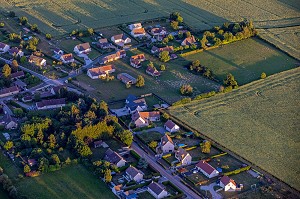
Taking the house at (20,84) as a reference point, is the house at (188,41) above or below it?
above

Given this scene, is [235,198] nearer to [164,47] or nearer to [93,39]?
[164,47]

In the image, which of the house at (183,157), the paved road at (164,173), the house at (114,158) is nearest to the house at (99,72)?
the paved road at (164,173)

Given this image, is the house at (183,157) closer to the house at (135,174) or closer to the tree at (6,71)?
the house at (135,174)

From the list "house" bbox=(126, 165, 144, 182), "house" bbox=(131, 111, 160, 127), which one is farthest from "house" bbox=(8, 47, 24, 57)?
"house" bbox=(126, 165, 144, 182)

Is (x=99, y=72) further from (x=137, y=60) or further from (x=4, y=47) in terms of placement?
(x=4, y=47)

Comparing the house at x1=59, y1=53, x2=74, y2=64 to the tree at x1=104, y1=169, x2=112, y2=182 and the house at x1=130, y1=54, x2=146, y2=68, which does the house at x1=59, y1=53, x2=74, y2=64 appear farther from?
the tree at x1=104, y1=169, x2=112, y2=182

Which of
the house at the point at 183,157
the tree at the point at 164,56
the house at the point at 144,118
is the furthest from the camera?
the tree at the point at 164,56

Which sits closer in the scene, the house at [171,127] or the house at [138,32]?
the house at [171,127]
